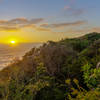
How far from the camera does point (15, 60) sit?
A: 7.39 meters

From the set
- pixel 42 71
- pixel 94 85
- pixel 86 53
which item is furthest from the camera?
pixel 86 53

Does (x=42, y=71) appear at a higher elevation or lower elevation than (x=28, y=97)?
higher

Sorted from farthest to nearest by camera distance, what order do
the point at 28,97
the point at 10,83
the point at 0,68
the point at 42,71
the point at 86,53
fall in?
the point at 0,68 < the point at 86,53 < the point at 42,71 < the point at 10,83 < the point at 28,97

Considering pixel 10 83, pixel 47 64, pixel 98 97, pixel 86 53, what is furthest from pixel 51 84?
pixel 98 97

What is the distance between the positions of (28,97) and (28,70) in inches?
95.8

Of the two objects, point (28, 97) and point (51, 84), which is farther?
point (51, 84)

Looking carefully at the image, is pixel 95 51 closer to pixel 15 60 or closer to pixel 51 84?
pixel 51 84

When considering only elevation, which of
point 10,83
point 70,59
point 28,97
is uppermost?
point 70,59

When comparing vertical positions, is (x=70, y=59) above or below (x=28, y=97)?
above

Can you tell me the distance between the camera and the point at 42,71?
6.14 m

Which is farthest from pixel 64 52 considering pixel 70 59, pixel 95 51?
pixel 95 51

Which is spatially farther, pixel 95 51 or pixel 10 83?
pixel 95 51

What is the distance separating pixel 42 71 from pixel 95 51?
303 centimetres

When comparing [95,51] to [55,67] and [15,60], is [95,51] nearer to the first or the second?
[55,67]
